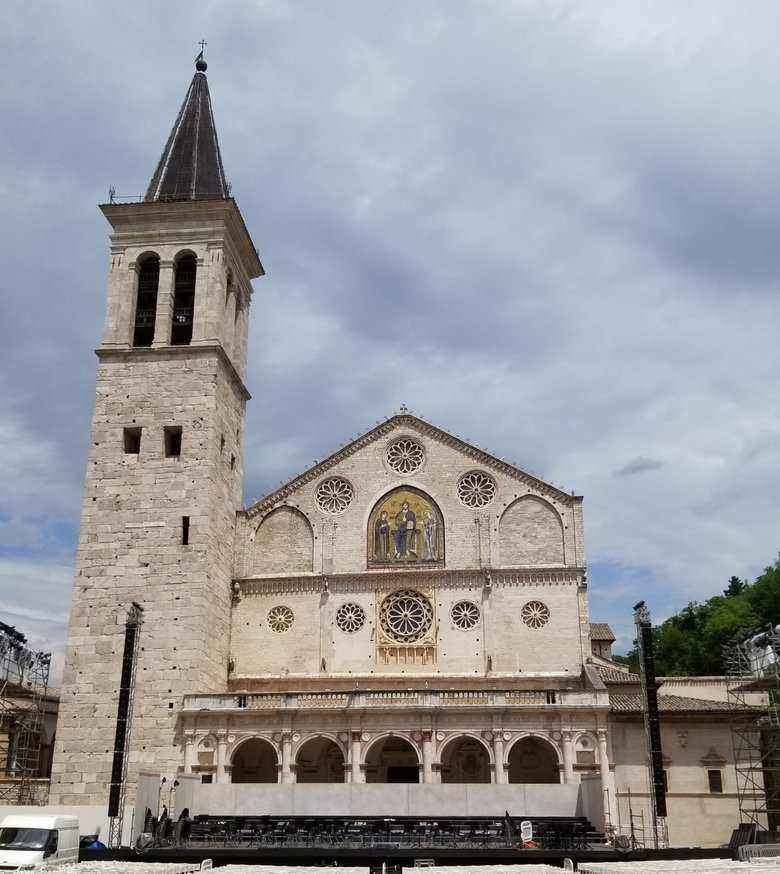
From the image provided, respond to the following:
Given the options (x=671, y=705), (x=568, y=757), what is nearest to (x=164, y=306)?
(x=568, y=757)

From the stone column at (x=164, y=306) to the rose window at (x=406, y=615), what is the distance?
44.4 ft

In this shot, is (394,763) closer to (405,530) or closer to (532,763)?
(532,763)

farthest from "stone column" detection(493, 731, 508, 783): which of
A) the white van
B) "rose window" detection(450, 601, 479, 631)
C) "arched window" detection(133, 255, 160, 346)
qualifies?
"arched window" detection(133, 255, 160, 346)

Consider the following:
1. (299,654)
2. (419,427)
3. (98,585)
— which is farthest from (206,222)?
(299,654)

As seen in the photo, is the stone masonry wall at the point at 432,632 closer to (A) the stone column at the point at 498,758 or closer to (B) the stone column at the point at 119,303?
(A) the stone column at the point at 498,758

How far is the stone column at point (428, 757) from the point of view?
31141 mm

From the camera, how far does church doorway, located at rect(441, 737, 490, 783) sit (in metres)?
33.6

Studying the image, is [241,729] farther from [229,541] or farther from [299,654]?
[229,541]

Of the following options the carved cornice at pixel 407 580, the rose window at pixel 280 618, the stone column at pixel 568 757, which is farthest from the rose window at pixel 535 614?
the rose window at pixel 280 618

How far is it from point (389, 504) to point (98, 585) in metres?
11.4

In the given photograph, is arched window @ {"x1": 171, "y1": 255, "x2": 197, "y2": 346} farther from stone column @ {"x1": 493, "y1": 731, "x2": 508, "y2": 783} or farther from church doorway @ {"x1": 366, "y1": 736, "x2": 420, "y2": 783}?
stone column @ {"x1": 493, "y1": 731, "x2": 508, "y2": 783}

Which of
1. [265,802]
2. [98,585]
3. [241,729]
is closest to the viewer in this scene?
[265,802]

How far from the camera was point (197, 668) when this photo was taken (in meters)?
33.5

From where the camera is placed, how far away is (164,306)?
3906cm
